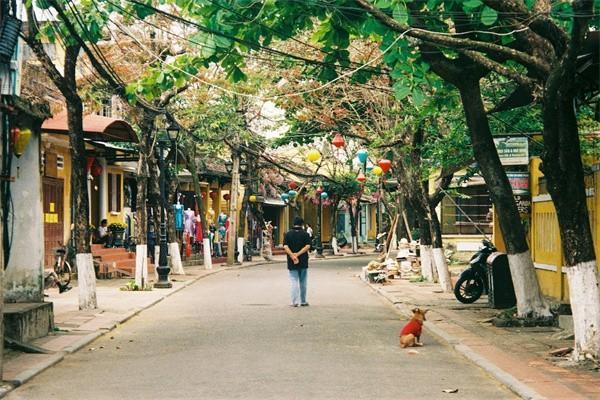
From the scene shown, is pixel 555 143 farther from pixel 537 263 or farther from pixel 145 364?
pixel 537 263

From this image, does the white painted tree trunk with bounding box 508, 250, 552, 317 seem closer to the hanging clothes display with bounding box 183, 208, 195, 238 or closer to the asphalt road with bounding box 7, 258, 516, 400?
the asphalt road with bounding box 7, 258, 516, 400

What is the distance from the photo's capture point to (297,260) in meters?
20.7

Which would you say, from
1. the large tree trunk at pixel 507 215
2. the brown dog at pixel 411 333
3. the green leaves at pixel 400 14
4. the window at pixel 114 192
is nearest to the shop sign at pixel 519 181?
the large tree trunk at pixel 507 215

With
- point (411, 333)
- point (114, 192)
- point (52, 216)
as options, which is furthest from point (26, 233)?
point (114, 192)

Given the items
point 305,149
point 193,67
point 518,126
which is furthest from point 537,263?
point 305,149

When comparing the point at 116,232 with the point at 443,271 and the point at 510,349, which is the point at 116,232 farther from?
the point at 510,349

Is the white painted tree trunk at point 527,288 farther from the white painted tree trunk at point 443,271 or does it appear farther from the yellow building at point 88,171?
the yellow building at point 88,171

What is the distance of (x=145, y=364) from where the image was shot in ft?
39.6

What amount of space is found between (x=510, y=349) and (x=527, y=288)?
2938 mm

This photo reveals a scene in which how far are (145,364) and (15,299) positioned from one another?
14.0ft

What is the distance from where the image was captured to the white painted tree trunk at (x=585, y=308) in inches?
463

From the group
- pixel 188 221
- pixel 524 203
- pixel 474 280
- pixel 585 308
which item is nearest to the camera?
pixel 585 308

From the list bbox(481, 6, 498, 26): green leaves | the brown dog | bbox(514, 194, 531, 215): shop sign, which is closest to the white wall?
the brown dog

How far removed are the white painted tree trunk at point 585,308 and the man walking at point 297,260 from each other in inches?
366
